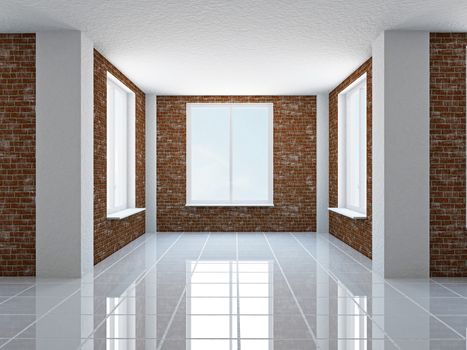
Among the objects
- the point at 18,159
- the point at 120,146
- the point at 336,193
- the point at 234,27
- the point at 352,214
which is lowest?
the point at 352,214

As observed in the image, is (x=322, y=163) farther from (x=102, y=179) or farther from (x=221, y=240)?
(x=102, y=179)

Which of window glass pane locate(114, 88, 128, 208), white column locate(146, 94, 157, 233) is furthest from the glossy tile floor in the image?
white column locate(146, 94, 157, 233)

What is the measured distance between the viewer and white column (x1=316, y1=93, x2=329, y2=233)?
1074 centimetres

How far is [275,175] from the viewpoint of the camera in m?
10.9

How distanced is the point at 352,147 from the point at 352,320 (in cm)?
558

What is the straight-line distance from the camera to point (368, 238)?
7.57 m

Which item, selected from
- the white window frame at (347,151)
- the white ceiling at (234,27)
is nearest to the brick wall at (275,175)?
the white window frame at (347,151)

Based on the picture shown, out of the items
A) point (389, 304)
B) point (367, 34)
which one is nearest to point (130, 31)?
point (367, 34)

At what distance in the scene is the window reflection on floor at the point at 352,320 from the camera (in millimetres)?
3582

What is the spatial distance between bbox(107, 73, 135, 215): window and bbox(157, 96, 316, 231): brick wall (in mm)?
1140

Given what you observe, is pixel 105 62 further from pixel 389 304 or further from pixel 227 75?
pixel 389 304

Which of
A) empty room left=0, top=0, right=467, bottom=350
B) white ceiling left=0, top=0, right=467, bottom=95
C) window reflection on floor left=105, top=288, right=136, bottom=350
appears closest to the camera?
window reflection on floor left=105, top=288, right=136, bottom=350

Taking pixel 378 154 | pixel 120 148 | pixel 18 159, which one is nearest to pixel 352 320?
pixel 378 154

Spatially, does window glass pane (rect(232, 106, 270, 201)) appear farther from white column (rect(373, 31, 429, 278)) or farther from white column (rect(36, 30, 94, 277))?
white column (rect(36, 30, 94, 277))
